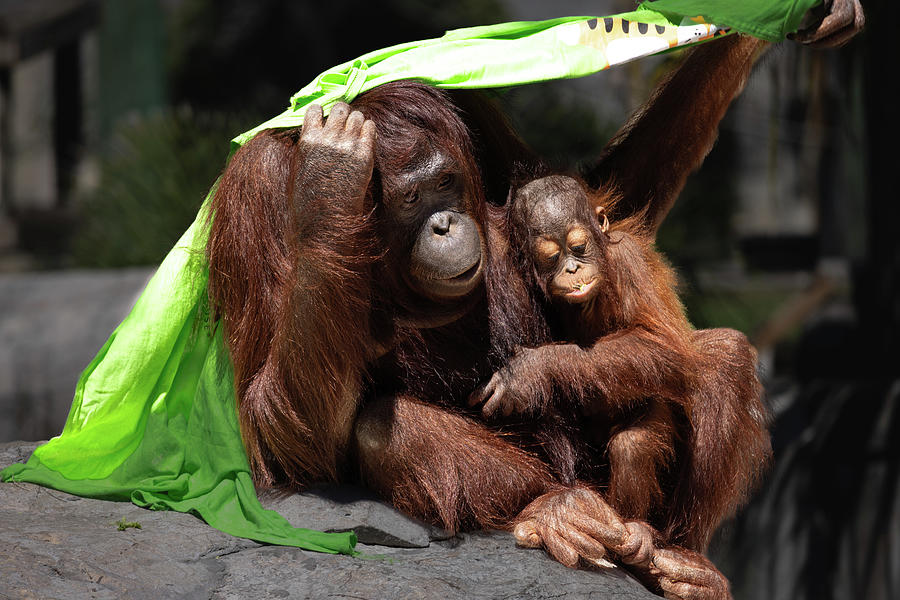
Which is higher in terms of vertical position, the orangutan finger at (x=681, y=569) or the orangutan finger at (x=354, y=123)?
the orangutan finger at (x=354, y=123)

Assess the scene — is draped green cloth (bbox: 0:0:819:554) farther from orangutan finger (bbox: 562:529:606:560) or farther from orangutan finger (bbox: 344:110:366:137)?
orangutan finger (bbox: 562:529:606:560)

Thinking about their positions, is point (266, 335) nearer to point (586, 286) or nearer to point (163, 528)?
point (163, 528)

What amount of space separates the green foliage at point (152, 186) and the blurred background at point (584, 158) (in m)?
0.02

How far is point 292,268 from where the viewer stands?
→ 6.56ft

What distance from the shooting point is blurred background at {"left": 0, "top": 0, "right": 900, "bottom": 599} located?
15.3 ft

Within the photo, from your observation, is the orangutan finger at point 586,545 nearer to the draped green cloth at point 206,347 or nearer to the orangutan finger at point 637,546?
the orangutan finger at point 637,546

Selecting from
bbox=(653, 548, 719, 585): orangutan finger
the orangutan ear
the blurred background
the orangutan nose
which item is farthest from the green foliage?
bbox=(653, 548, 719, 585): orangutan finger

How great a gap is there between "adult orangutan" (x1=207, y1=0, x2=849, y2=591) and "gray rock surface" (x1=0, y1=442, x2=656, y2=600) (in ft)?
0.27

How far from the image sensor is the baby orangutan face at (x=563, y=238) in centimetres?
212

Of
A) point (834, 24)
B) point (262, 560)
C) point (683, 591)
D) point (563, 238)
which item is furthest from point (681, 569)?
point (834, 24)

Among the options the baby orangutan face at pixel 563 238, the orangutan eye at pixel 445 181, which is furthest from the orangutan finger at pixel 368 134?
the baby orangutan face at pixel 563 238

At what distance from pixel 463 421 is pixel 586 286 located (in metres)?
0.38

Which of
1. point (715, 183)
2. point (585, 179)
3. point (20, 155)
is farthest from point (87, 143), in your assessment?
point (585, 179)

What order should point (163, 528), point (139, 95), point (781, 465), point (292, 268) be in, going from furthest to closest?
point (139, 95) → point (781, 465) → point (163, 528) → point (292, 268)
